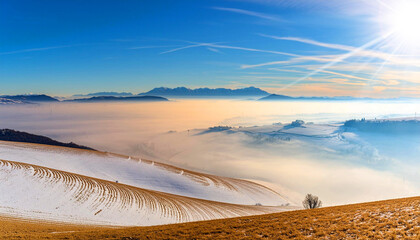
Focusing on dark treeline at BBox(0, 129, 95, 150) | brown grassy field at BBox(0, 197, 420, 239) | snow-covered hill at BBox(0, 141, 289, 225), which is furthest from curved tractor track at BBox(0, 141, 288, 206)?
dark treeline at BBox(0, 129, 95, 150)

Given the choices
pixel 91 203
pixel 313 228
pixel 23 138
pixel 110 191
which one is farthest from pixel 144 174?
pixel 23 138

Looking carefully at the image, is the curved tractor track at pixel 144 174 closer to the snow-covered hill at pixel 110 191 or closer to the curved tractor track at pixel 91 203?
the snow-covered hill at pixel 110 191

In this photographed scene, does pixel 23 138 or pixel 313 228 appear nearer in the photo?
pixel 313 228

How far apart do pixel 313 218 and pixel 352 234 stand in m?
3.18

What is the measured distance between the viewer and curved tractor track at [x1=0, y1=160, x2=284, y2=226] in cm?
3144

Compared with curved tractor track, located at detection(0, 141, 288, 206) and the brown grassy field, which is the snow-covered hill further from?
the brown grassy field

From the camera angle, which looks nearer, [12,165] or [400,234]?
[400,234]

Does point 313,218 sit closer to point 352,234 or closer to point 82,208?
point 352,234

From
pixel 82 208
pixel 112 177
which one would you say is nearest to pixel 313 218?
pixel 82 208

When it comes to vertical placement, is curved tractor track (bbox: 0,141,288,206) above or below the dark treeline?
below

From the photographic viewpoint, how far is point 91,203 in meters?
35.5

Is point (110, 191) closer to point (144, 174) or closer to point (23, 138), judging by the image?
point (144, 174)

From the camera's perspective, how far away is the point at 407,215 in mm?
13602

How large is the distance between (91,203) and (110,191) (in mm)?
5829
